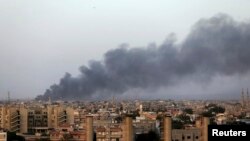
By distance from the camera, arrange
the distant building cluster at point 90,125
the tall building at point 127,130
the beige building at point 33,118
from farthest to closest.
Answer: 1. the beige building at point 33,118
2. the distant building cluster at point 90,125
3. the tall building at point 127,130

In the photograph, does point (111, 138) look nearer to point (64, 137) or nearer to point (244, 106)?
point (64, 137)

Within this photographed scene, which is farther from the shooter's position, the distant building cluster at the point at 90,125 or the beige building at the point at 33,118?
the beige building at the point at 33,118

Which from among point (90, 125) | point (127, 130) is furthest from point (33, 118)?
point (127, 130)

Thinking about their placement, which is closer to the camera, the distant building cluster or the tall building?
the tall building

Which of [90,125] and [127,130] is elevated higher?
[90,125]

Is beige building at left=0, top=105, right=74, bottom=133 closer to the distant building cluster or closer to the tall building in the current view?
the distant building cluster

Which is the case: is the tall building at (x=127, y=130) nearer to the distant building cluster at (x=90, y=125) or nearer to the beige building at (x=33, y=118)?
the distant building cluster at (x=90, y=125)

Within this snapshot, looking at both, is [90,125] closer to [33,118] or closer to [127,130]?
[127,130]

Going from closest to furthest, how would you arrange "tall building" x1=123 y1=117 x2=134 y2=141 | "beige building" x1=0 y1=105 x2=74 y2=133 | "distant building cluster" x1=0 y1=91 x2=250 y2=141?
"tall building" x1=123 y1=117 x2=134 y2=141 < "distant building cluster" x1=0 y1=91 x2=250 y2=141 < "beige building" x1=0 y1=105 x2=74 y2=133

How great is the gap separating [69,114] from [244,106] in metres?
24.2

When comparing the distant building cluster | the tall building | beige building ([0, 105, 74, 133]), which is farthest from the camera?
beige building ([0, 105, 74, 133])

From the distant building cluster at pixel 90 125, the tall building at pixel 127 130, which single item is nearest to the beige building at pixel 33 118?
the distant building cluster at pixel 90 125

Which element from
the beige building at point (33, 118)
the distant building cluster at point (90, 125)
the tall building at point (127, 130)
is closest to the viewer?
the tall building at point (127, 130)

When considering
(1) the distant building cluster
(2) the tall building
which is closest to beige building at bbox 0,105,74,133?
(1) the distant building cluster
